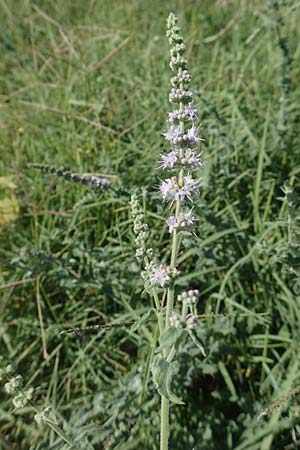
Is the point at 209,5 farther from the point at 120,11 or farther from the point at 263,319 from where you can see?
the point at 263,319

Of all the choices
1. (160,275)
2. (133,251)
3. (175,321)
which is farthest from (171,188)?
(133,251)

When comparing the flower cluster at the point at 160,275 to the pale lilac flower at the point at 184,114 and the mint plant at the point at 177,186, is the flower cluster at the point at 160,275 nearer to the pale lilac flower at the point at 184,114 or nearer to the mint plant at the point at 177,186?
the mint plant at the point at 177,186

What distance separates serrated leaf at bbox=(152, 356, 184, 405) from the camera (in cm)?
140

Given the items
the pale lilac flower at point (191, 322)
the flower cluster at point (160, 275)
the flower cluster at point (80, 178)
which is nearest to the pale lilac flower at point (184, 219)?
the flower cluster at point (160, 275)

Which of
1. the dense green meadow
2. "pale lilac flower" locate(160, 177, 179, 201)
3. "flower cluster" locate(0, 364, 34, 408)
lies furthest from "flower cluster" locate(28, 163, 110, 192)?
"flower cluster" locate(0, 364, 34, 408)

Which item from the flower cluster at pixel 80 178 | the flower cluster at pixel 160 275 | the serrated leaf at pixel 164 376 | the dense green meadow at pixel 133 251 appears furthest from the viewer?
the flower cluster at pixel 80 178

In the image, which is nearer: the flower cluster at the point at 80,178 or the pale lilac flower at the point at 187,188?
the pale lilac flower at the point at 187,188

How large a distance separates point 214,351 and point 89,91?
188 centimetres

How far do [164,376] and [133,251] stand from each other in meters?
1.15

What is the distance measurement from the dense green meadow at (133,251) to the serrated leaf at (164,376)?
0.39ft

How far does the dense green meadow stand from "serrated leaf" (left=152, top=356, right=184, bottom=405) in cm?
12

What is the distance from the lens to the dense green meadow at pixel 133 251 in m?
2.04

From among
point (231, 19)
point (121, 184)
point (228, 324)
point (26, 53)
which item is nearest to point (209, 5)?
point (231, 19)

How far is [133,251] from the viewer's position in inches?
100
